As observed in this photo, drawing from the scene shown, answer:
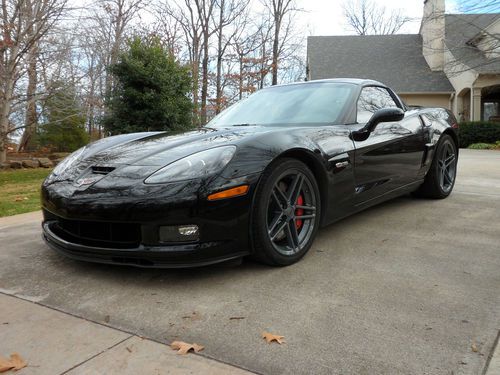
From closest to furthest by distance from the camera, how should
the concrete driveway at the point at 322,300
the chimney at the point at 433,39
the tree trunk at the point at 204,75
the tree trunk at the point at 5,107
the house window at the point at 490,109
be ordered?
the concrete driveway at the point at 322,300
the tree trunk at the point at 5,107
the chimney at the point at 433,39
the tree trunk at the point at 204,75
the house window at the point at 490,109

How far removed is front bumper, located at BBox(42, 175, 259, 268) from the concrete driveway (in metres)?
0.19

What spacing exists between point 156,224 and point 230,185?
47cm

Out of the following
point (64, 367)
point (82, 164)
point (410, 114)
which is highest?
point (410, 114)

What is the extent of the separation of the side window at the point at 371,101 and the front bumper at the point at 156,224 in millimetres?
1588

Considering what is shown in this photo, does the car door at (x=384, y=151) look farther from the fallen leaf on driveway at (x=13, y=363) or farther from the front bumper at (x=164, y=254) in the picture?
the fallen leaf on driveway at (x=13, y=363)

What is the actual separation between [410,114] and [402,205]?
99 centimetres

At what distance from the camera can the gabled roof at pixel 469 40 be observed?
18.1 m

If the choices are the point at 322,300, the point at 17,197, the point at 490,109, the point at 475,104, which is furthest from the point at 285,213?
the point at 490,109

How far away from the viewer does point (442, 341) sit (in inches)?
74.7

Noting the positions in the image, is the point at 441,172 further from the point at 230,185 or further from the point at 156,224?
the point at 156,224

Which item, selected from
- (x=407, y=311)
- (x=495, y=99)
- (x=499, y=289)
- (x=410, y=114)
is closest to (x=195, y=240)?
(x=407, y=311)

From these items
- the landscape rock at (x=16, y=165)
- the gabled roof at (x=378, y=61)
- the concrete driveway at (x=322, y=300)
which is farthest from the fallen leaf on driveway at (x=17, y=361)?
the gabled roof at (x=378, y=61)

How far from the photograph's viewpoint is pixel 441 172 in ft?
16.2

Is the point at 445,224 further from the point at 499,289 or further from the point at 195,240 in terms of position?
the point at 195,240
